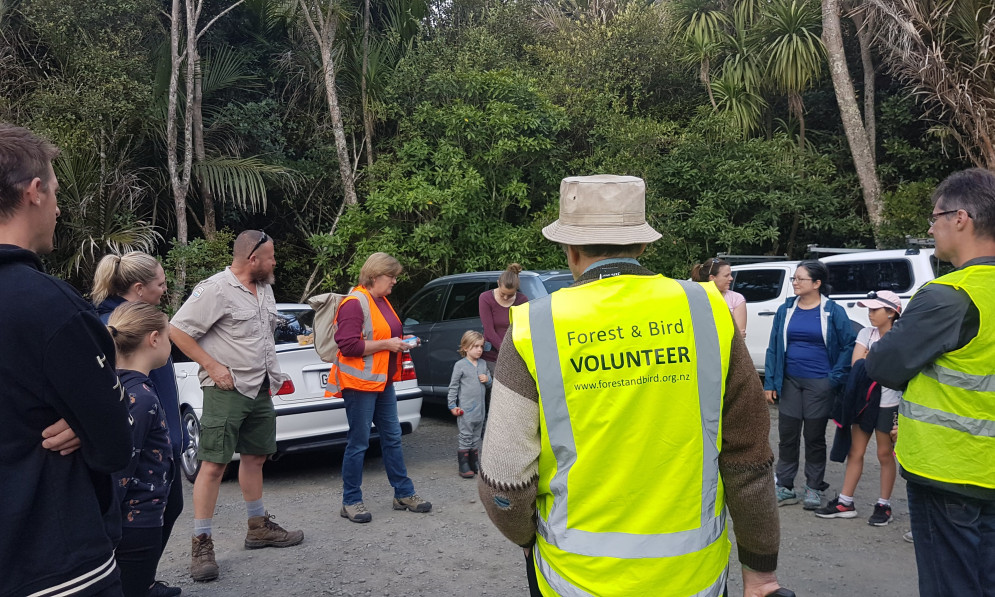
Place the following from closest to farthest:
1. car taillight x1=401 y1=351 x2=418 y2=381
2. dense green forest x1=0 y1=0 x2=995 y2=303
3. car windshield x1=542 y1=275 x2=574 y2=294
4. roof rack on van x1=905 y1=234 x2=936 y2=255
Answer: car taillight x1=401 y1=351 x2=418 y2=381
car windshield x1=542 y1=275 x2=574 y2=294
roof rack on van x1=905 y1=234 x2=936 y2=255
dense green forest x1=0 y1=0 x2=995 y2=303

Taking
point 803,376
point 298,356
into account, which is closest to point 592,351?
point 803,376

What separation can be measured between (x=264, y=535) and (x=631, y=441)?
12.4ft

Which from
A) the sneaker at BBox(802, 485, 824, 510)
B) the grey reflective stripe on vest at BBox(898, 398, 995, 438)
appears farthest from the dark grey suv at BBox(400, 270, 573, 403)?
the grey reflective stripe on vest at BBox(898, 398, 995, 438)

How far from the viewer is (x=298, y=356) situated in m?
6.65

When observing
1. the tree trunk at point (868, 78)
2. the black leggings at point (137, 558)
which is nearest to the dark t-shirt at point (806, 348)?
the black leggings at point (137, 558)

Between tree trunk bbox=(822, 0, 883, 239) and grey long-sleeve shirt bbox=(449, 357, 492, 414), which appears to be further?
tree trunk bbox=(822, 0, 883, 239)

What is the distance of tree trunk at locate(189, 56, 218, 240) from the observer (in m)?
12.4

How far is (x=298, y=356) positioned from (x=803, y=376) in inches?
159

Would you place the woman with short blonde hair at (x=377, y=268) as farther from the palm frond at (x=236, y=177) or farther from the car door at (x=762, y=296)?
the palm frond at (x=236, y=177)

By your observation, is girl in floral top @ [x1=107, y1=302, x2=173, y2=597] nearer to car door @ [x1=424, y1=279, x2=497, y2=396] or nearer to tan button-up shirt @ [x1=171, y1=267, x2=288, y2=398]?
tan button-up shirt @ [x1=171, y1=267, x2=288, y2=398]

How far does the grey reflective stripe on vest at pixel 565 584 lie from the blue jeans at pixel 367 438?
3.46 m

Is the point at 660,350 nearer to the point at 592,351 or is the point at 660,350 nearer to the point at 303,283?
the point at 592,351

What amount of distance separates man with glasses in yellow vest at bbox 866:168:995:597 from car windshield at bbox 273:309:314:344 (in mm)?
4813

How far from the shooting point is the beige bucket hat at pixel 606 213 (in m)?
2.16
